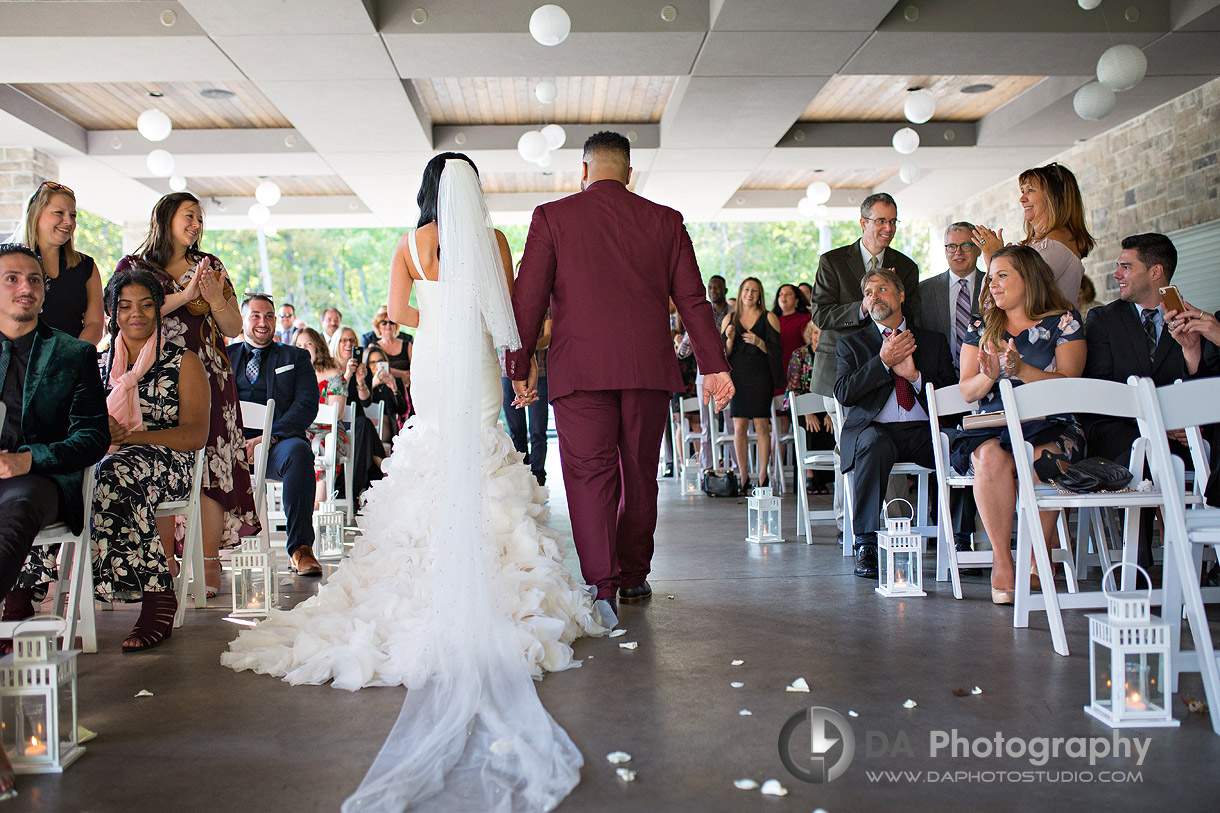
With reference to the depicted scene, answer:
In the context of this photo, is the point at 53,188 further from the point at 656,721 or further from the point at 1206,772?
the point at 1206,772

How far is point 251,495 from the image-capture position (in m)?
4.39

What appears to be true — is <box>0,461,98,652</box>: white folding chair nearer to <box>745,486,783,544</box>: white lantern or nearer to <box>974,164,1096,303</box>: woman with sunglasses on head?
<box>745,486,783,544</box>: white lantern

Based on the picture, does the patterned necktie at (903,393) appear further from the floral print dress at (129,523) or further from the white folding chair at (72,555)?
the white folding chair at (72,555)

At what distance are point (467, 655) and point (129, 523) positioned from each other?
1611mm

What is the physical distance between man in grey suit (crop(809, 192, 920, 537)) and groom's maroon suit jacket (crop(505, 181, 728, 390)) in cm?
175

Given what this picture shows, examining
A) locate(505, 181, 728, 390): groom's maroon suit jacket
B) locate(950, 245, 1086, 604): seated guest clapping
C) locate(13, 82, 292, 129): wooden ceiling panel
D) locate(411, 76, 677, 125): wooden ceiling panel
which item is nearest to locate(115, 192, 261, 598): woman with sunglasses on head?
locate(505, 181, 728, 390): groom's maroon suit jacket

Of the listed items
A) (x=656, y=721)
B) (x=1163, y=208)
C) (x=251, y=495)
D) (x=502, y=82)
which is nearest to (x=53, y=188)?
(x=251, y=495)

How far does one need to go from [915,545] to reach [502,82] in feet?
19.9

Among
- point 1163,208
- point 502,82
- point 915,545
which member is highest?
point 502,82

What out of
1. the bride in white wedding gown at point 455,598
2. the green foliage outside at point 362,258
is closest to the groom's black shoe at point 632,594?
the bride in white wedding gown at point 455,598

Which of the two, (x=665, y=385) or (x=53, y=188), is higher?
(x=53, y=188)

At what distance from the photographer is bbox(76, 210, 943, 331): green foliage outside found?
1873 cm

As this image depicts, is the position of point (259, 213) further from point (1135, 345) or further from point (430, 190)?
point (1135, 345)

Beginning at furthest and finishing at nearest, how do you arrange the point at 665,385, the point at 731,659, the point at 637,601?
the point at 637,601
the point at 665,385
the point at 731,659
